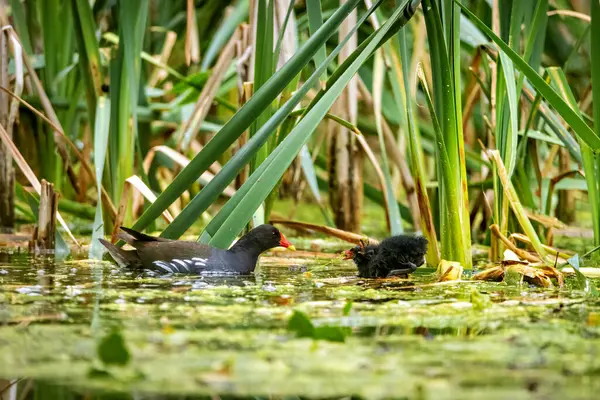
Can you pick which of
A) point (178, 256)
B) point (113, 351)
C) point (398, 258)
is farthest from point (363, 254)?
point (113, 351)

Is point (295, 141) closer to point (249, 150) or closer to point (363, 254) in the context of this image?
point (249, 150)

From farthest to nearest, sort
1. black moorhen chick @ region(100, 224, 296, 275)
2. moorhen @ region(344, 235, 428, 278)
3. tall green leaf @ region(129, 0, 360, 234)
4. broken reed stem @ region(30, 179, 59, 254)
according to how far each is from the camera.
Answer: broken reed stem @ region(30, 179, 59, 254) → black moorhen chick @ region(100, 224, 296, 275) → moorhen @ region(344, 235, 428, 278) → tall green leaf @ region(129, 0, 360, 234)

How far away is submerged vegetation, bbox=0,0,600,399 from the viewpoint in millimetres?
2275

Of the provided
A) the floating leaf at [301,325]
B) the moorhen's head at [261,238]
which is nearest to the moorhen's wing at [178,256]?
the moorhen's head at [261,238]

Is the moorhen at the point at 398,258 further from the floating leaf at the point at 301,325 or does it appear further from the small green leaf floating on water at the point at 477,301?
the floating leaf at the point at 301,325

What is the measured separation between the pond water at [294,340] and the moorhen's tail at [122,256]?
1.84 ft

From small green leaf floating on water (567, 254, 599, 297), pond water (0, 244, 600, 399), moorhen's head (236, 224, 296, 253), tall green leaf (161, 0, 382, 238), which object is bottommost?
pond water (0, 244, 600, 399)

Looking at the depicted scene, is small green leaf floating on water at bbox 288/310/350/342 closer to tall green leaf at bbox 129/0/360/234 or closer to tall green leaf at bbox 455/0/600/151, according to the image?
tall green leaf at bbox 129/0/360/234

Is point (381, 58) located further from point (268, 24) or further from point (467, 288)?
point (467, 288)

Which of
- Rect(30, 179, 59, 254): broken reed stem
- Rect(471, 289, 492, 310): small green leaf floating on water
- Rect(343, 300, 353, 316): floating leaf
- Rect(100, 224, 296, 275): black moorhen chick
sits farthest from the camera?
Rect(30, 179, 59, 254): broken reed stem

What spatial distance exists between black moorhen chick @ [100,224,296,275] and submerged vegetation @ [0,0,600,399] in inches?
3.1

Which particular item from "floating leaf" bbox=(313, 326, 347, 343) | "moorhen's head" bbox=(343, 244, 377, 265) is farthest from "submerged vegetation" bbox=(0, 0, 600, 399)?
"moorhen's head" bbox=(343, 244, 377, 265)

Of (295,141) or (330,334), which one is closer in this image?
(330,334)

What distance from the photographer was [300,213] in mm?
7582
